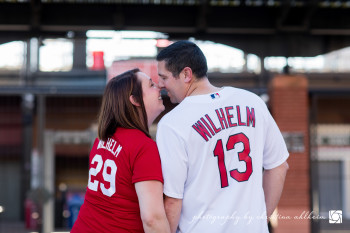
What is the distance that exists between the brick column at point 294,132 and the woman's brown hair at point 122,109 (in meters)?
5.17

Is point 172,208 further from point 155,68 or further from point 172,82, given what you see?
point 155,68

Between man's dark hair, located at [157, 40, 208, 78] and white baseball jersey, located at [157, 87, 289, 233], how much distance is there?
6.1 inches

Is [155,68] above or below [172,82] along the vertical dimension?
above

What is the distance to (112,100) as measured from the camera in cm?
251

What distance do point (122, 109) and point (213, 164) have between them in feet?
1.60

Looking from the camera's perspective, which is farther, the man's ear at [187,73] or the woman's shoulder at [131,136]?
the man's ear at [187,73]

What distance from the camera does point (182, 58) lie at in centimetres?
251

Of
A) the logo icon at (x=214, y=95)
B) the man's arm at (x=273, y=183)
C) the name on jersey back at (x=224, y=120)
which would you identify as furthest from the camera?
the man's arm at (x=273, y=183)

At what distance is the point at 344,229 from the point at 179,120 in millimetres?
5882

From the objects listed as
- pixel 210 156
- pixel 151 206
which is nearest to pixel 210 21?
pixel 210 156

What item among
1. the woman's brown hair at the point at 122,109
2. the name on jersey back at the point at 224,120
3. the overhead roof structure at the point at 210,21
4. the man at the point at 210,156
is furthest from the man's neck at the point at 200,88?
the overhead roof structure at the point at 210,21

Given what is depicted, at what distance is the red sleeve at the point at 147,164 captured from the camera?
2289 millimetres

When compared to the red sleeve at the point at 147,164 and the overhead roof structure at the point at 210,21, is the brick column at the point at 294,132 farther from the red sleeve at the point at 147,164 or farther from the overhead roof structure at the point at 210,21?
the red sleeve at the point at 147,164

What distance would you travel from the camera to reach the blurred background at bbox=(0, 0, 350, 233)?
7.45 m
